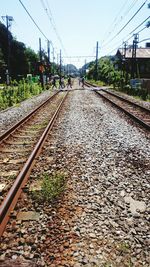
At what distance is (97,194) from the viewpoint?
456 cm

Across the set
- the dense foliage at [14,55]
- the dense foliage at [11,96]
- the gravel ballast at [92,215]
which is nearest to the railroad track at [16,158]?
the gravel ballast at [92,215]

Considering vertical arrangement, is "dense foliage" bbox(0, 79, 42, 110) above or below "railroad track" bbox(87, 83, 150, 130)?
above

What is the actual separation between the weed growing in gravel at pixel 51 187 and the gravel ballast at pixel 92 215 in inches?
4.6

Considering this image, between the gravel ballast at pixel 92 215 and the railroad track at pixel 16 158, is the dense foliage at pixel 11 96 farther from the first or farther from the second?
the gravel ballast at pixel 92 215

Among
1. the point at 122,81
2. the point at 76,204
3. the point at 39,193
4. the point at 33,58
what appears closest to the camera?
the point at 76,204

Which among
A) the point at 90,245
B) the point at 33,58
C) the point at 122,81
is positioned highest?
the point at 33,58

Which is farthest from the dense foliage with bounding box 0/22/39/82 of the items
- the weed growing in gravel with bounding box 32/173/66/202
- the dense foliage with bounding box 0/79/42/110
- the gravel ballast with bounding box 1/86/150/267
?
the weed growing in gravel with bounding box 32/173/66/202

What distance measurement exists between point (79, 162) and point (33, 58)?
8880 centimetres

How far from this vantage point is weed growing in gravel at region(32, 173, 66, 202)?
443 cm

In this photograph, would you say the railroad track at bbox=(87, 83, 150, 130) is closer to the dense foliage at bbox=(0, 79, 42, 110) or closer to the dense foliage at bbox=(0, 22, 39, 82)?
the dense foliage at bbox=(0, 79, 42, 110)

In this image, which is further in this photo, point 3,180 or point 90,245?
point 3,180

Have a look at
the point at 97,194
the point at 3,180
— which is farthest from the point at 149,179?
the point at 3,180

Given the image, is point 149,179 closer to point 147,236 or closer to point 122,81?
point 147,236

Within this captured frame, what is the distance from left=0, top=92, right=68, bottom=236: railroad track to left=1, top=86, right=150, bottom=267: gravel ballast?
0.24 meters
